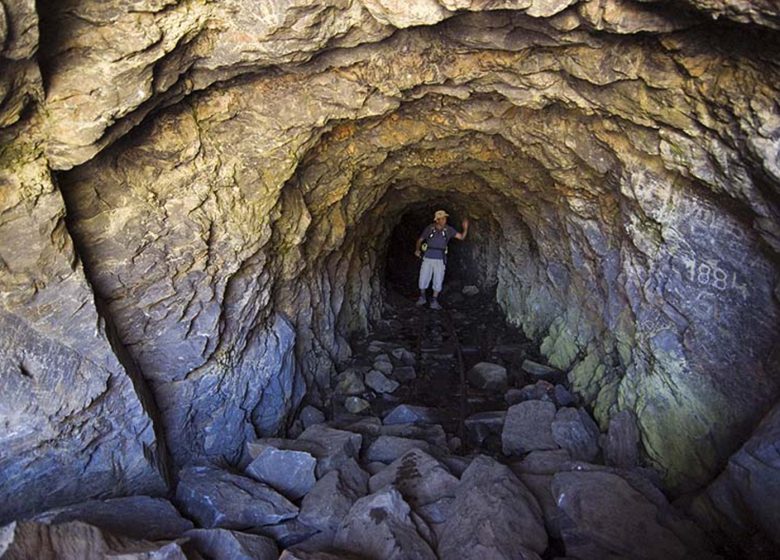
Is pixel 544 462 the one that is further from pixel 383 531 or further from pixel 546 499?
pixel 383 531

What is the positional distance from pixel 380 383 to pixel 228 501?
3.71 m

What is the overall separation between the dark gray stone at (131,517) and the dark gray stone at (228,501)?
29 centimetres

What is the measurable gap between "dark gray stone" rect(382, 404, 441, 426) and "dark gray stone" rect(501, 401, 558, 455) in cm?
100

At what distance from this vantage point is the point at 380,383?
7781 millimetres

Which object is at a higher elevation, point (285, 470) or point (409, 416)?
point (409, 416)

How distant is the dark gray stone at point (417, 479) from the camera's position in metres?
4.45

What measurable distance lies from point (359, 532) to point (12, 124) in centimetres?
343

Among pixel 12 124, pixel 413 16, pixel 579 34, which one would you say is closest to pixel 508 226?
pixel 579 34

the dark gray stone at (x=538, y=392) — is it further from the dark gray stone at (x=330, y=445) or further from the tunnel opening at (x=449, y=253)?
the tunnel opening at (x=449, y=253)

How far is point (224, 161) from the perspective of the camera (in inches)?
187

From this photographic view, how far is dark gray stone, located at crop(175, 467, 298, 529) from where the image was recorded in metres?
4.14

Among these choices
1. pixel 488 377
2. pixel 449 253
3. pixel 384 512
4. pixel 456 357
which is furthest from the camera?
pixel 449 253

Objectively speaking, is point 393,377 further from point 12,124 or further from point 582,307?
point 12,124

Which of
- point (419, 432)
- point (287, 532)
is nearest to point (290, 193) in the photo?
point (419, 432)
